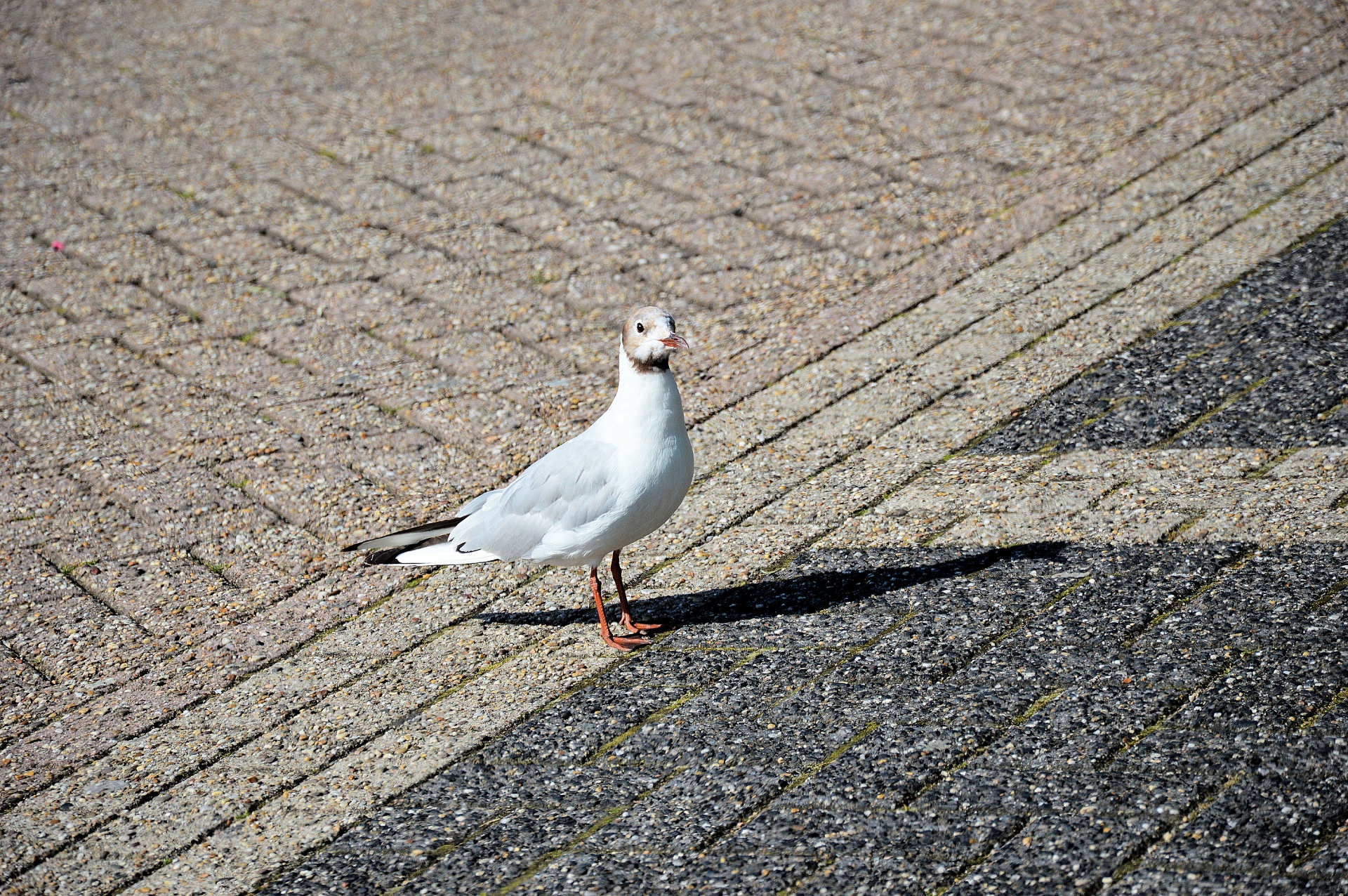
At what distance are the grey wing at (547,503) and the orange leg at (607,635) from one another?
198 mm

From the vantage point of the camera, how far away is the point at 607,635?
3.69 metres

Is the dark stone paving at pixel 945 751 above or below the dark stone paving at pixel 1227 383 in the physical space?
below

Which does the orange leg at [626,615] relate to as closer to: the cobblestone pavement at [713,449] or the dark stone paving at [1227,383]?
the cobblestone pavement at [713,449]

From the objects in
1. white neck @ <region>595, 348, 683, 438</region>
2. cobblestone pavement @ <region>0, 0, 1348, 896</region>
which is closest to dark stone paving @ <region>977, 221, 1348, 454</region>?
cobblestone pavement @ <region>0, 0, 1348, 896</region>

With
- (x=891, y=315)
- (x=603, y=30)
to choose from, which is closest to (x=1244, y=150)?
(x=891, y=315)

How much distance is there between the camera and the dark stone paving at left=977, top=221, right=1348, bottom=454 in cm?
432

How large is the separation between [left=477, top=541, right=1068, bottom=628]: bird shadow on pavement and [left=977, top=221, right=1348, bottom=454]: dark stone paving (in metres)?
0.65

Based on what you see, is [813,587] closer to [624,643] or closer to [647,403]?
[624,643]

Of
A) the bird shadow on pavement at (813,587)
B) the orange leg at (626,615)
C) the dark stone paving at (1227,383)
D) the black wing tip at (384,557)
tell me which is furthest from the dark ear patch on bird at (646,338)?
the dark stone paving at (1227,383)

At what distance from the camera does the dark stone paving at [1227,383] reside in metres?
4.32

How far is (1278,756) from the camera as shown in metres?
2.96

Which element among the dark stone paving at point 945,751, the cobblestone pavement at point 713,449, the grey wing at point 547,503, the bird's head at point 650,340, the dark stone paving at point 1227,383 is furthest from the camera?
the dark stone paving at point 1227,383

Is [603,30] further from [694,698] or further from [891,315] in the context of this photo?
[694,698]

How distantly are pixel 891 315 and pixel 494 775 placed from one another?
276 centimetres
